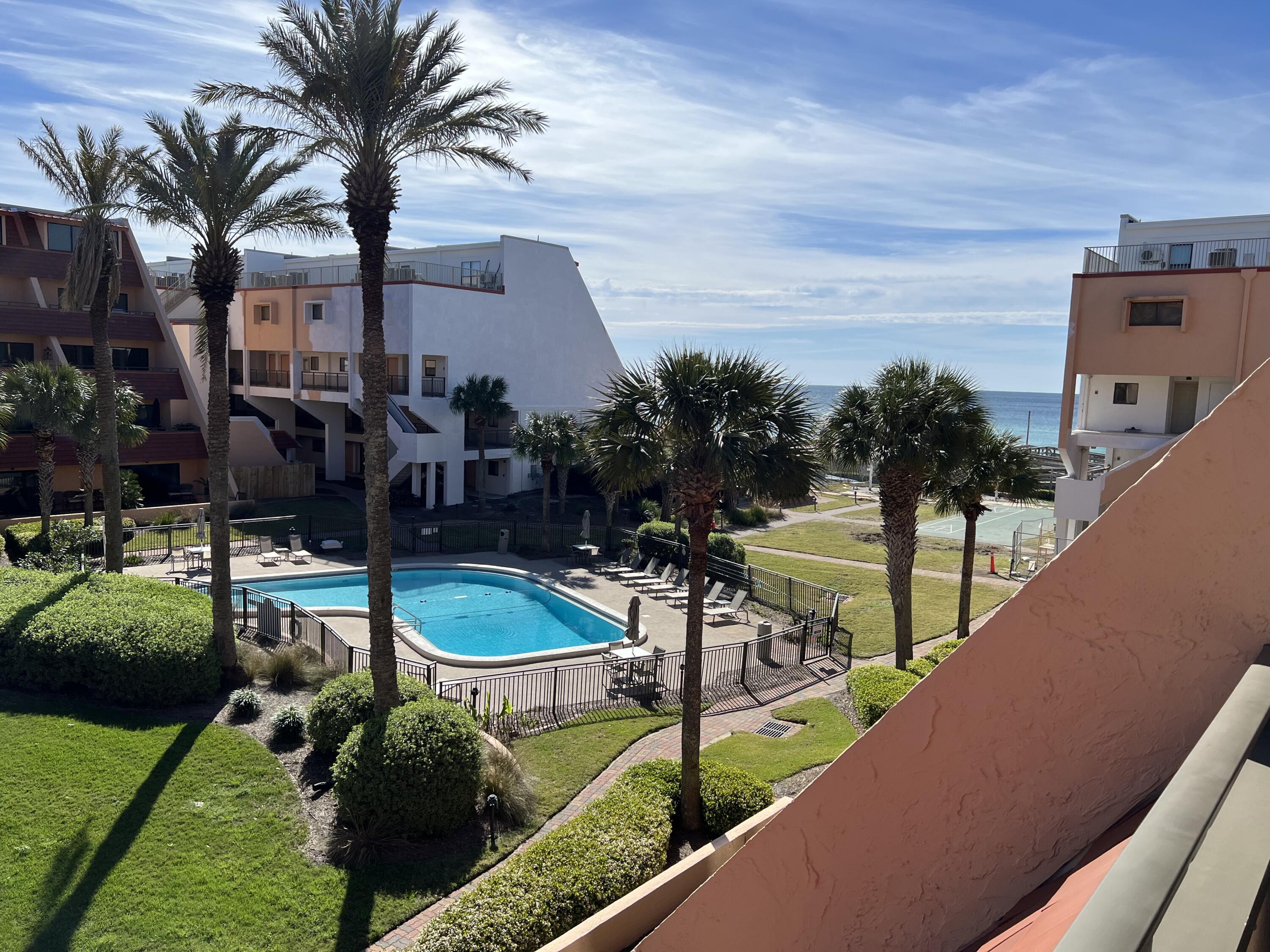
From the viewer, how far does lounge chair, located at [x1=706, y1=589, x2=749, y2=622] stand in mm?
26875

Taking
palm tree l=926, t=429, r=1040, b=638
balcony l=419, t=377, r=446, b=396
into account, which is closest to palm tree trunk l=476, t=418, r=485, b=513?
balcony l=419, t=377, r=446, b=396

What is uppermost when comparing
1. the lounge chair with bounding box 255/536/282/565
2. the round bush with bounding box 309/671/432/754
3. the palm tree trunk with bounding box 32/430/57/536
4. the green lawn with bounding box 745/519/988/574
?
the palm tree trunk with bounding box 32/430/57/536

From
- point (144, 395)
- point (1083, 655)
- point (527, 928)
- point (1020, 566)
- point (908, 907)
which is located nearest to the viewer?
point (1083, 655)

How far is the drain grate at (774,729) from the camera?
18234 millimetres

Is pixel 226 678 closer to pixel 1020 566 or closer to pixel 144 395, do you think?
pixel 144 395

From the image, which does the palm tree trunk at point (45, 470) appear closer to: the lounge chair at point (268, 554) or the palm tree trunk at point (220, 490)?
the lounge chair at point (268, 554)

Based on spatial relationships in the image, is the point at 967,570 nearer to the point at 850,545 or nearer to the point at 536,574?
the point at 536,574

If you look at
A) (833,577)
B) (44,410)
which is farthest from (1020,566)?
(44,410)

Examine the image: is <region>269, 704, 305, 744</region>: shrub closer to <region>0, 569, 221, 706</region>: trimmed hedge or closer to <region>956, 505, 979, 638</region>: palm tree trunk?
<region>0, 569, 221, 706</region>: trimmed hedge

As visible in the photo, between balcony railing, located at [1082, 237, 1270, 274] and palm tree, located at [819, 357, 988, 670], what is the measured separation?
314 inches

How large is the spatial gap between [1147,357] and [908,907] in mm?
23002

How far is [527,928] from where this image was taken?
32.5ft

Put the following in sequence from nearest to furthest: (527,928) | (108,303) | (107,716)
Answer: (527,928), (107,716), (108,303)

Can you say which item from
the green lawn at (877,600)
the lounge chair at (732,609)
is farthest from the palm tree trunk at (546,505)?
the lounge chair at (732,609)
